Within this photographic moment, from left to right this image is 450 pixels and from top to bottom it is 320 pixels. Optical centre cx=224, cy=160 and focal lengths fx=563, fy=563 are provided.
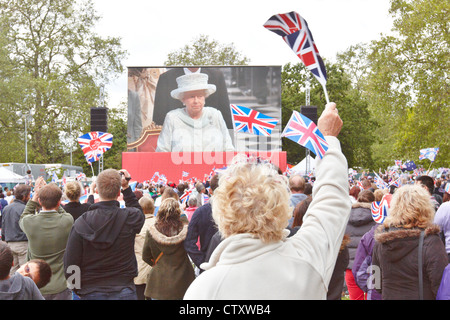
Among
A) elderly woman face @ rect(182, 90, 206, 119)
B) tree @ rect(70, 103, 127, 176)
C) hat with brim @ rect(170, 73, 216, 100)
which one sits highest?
hat with brim @ rect(170, 73, 216, 100)

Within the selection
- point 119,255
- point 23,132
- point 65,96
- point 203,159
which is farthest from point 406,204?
point 23,132

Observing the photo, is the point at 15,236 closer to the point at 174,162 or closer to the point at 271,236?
the point at 271,236

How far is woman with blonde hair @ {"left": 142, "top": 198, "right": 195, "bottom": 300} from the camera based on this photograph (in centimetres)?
495

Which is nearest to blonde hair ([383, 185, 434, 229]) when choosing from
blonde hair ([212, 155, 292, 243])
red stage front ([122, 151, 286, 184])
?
blonde hair ([212, 155, 292, 243])

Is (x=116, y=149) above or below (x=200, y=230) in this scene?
below

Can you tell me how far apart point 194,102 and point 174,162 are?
3491 millimetres

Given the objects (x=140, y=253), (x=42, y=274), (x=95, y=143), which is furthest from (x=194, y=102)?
(x=42, y=274)

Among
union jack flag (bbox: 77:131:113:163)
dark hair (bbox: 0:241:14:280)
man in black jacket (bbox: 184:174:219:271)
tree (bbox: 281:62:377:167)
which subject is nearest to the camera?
dark hair (bbox: 0:241:14:280)

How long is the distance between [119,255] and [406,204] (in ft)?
6.81

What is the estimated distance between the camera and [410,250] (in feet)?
12.2

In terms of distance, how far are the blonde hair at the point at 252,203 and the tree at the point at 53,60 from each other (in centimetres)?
3369

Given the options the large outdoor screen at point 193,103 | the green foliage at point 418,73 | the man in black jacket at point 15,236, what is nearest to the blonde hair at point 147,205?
the man in black jacket at point 15,236

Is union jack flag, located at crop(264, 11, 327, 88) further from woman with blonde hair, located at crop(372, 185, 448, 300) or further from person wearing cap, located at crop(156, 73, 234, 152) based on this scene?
person wearing cap, located at crop(156, 73, 234, 152)
